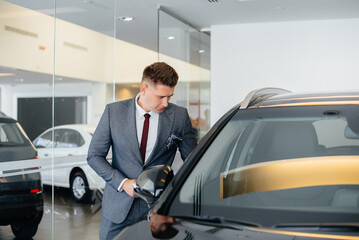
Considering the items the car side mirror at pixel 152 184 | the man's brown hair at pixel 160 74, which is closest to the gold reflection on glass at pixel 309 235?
the car side mirror at pixel 152 184

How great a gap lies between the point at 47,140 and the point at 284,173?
10.2ft

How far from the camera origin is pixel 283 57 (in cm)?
841

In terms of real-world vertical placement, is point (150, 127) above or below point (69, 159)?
above

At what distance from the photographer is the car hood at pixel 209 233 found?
1350mm

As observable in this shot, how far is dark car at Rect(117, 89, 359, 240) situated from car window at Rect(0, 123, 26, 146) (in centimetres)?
227

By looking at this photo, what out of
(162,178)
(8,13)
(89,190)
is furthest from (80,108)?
(162,178)

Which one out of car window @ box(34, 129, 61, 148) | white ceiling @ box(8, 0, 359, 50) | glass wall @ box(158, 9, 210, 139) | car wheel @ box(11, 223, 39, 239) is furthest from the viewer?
glass wall @ box(158, 9, 210, 139)

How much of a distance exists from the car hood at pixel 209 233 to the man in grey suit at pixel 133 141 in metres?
0.78

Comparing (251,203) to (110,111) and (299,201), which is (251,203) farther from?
(110,111)

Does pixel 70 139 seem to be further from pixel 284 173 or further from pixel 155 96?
pixel 284 173

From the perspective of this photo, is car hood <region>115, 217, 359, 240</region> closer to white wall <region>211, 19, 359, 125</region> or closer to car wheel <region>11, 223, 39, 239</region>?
car wheel <region>11, 223, 39, 239</region>

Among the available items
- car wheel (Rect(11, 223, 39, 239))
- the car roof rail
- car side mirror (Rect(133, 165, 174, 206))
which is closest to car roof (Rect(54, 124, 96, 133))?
car wheel (Rect(11, 223, 39, 239))

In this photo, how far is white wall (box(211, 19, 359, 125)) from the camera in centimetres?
815

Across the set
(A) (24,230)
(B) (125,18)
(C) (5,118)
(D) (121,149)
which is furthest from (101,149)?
(B) (125,18)
